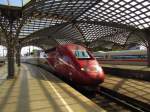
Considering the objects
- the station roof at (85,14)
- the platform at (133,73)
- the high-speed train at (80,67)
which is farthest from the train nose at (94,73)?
the station roof at (85,14)

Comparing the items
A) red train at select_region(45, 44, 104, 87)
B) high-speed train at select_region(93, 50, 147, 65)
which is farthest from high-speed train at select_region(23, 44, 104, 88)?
high-speed train at select_region(93, 50, 147, 65)

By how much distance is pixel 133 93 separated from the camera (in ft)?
58.1

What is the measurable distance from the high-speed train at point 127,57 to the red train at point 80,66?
21.9m

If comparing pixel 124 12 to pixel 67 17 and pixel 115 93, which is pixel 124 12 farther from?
pixel 115 93

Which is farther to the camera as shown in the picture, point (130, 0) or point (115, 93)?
point (130, 0)

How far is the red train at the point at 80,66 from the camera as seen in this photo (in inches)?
700

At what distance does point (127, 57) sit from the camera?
4522cm

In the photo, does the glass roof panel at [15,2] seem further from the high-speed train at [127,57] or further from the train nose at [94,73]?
the high-speed train at [127,57]

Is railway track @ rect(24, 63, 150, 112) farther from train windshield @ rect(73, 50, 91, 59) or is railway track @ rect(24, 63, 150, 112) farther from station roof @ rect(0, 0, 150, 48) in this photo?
station roof @ rect(0, 0, 150, 48)

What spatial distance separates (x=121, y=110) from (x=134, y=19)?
30.8m

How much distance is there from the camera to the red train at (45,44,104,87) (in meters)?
17.8

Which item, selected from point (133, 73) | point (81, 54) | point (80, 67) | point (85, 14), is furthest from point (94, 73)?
point (85, 14)

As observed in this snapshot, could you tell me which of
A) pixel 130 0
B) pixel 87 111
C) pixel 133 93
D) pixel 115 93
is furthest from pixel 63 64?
pixel 130 0

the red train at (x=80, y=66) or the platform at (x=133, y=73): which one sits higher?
the red train at (x=80, y=66)
